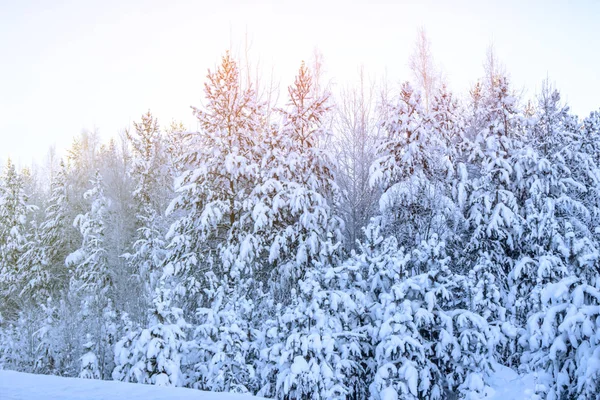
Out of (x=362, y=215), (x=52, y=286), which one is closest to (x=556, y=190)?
(x=362, y=215)

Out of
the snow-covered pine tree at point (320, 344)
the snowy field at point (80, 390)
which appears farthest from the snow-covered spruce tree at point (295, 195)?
the snowy field at point (80, 390)

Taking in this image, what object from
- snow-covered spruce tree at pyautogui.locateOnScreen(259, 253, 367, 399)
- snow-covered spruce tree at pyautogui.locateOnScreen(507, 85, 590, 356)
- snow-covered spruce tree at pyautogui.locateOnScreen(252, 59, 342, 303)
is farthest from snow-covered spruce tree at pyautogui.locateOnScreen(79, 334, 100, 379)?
snow-covered spruce tree at pyautogui.locateOnScreen(507, 85, 590, 356)

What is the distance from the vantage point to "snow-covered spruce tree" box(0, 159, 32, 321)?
28.3 meters

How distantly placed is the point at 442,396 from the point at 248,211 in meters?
8.99

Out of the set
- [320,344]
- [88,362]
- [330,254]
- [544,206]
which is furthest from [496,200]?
[88,362]

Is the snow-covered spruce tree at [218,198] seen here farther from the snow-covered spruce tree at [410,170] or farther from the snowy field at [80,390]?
the snowy field at [80,390]

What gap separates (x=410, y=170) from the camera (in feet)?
53.7

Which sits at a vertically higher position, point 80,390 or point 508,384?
point 80,390

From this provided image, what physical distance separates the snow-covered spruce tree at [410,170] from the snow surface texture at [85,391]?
11.2m

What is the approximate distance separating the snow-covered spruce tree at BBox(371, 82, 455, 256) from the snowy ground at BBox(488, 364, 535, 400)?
17.5ft

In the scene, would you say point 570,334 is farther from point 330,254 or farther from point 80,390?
point 330,254

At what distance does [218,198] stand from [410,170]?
694 centimetres

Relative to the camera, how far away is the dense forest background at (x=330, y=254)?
890 cm

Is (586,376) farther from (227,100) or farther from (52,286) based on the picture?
(52,286)
